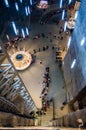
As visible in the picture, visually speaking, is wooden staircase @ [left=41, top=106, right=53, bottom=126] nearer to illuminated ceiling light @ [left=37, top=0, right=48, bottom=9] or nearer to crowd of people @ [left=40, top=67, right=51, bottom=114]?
crowd of people @ [left=40, top=67, right=51, bottom=114]

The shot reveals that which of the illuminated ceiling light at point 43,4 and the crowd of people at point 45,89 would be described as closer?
the crowd of people at point 45,89

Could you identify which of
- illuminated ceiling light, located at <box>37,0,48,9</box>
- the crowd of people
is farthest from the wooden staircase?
illuminated ceiling light, located at <box>37,0,48,9</box>

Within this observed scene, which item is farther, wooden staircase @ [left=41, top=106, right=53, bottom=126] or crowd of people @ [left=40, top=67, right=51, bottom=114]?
crowd of people @ [left=40, top=67, right=51, bottom=114]

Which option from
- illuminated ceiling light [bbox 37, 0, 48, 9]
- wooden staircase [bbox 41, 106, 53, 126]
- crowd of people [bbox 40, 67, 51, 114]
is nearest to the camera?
wooden staircase [bbox 41, 106, 53, 126]

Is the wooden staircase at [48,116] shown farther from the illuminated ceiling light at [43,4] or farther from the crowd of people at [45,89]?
the illuminated ceiling light at [43,4]

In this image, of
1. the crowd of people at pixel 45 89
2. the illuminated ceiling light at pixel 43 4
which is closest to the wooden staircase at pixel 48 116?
the crowd of people at pixel 45 89

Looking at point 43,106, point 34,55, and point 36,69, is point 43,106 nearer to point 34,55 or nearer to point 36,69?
point 36,69

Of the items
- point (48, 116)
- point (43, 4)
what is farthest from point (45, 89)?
point (43, 4)

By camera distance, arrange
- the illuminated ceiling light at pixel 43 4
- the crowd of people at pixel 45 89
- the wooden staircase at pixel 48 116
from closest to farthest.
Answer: the wooden staircase at pixel 48 116
the crowd of people at pixel 45 89
the illuminated ceiling light at pixel 43 4

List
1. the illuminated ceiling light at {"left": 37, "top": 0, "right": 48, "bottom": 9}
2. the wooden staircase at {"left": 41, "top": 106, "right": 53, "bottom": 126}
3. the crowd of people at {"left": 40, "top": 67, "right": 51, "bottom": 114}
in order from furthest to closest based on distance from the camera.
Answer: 1. the illuminated ceiling light at {"left": 37, "top": 0, "right": 48, "bottom": 9}
2. the crowd of people at {"left": 40, "top": 67, "right": 51, "bottom": 114}
3. the wooden staircase at {"left": 41, "top": 106, "right": 53, "bottom": 126}

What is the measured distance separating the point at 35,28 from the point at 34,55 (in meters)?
5.83

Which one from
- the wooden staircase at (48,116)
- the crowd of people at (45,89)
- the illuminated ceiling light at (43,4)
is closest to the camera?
the wooden staircase at (48,116)

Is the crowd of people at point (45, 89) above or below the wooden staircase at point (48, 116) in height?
above

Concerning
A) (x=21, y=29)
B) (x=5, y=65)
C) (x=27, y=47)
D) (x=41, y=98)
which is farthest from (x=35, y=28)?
(x=5, y=65)
